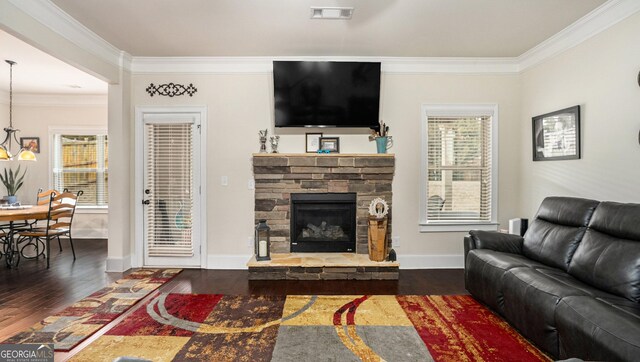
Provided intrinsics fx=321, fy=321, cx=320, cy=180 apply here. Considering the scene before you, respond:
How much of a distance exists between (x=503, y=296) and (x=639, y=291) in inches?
31.1

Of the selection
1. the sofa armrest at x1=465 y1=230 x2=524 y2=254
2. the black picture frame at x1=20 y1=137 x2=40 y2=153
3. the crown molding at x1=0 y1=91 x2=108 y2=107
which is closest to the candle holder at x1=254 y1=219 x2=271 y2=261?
the sofa armrest at x1=465 y1=230 x2=524 y2=254

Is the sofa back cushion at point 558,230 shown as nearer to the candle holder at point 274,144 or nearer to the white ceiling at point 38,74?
the candle holder at point 274,144

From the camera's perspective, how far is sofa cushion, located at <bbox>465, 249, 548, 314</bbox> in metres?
2.60

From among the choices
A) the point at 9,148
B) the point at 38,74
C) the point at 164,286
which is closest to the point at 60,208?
the point at 38,74

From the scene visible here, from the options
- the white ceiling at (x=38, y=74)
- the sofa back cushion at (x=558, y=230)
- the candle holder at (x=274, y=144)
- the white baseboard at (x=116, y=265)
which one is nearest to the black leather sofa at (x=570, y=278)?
the sofa back cushion at (x=558, y=230)

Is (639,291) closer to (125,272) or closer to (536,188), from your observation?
(536,188)

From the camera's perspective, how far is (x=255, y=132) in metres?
4.22

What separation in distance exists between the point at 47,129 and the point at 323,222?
5847 mm

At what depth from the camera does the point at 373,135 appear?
4.18 metres

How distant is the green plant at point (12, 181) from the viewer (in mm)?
5738

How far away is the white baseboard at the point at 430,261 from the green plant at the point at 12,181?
6.81 m

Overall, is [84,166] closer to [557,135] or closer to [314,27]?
[314,27]

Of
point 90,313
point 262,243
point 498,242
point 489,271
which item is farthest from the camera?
point 262,243

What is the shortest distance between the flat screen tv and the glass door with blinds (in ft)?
4.22
